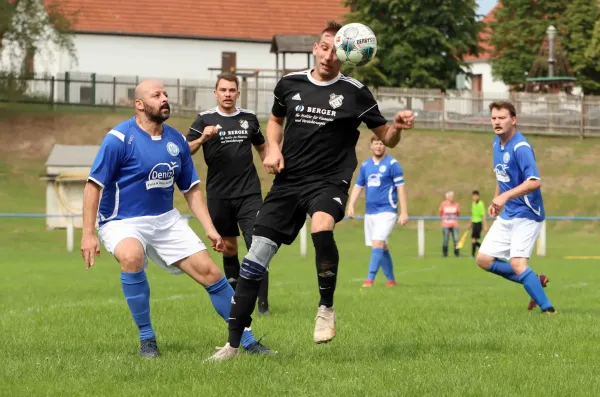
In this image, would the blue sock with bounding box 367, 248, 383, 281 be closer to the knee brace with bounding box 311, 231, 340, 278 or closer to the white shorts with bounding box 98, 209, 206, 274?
the white shorts with bounding box 98, 209, 206, 274

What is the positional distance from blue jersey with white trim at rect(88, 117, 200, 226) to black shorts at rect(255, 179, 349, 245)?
0.77 meters

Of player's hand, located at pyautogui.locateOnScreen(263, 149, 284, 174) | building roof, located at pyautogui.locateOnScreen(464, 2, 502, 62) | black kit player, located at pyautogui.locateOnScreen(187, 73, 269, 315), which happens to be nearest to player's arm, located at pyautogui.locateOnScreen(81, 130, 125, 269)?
player's hand, located at pyautogui.locateOnScreen(263, 149, 284, 174)

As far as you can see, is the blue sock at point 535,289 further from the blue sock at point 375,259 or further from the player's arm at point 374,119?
the blue sock at point 375,259

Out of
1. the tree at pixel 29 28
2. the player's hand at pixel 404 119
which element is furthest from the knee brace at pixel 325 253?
the tree at pixel 29 28

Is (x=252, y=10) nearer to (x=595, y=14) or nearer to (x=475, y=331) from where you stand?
(x=595, y=14)

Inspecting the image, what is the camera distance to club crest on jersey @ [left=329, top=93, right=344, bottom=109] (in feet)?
25.8

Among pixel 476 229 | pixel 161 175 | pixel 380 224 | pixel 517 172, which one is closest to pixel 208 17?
pixel 476 229

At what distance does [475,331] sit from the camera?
31.1ft

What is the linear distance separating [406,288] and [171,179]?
8.14 m

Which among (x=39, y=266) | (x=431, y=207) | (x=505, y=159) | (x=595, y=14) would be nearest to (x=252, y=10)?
(x=595, y=14)

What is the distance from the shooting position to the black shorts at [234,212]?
11.1 m

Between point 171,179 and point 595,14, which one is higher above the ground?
point 595,14

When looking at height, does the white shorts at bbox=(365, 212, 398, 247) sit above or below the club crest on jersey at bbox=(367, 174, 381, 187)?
below

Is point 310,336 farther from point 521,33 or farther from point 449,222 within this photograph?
point 521,33
